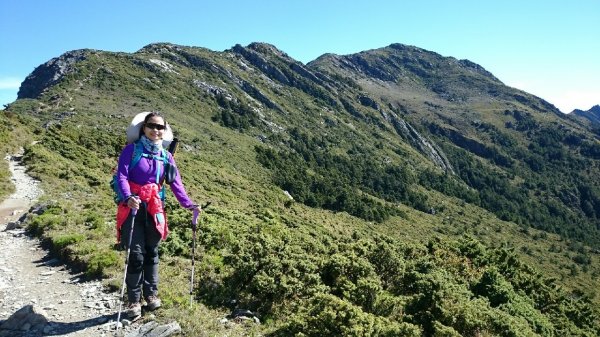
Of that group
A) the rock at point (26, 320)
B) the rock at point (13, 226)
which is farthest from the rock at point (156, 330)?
the rock at point (13, 226)

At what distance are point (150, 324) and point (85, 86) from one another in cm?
10423

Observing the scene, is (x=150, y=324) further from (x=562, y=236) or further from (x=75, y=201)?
(x=562, y=236)

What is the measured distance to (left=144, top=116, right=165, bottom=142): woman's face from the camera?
6.30m

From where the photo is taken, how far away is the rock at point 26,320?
646cm

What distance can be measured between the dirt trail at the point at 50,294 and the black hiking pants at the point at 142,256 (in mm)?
667

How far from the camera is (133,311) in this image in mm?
6406

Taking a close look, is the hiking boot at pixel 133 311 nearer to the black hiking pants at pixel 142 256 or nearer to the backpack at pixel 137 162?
the black hiking pants at pixel 142 256

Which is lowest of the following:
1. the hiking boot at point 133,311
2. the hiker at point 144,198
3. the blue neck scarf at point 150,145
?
the hiking boot at point 133,311

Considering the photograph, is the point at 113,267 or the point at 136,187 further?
the point at 113,267

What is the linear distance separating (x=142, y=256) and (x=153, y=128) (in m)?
1.97

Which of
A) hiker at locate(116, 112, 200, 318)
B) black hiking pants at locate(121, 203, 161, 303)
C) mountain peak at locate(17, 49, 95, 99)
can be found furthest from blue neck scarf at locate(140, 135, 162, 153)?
mountain peak at locate(17, 49, 95, 99)

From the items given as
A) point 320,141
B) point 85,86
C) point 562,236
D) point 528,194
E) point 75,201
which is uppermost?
point 85,86

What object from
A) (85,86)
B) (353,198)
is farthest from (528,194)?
(85,86)

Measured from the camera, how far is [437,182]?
6654 inches
